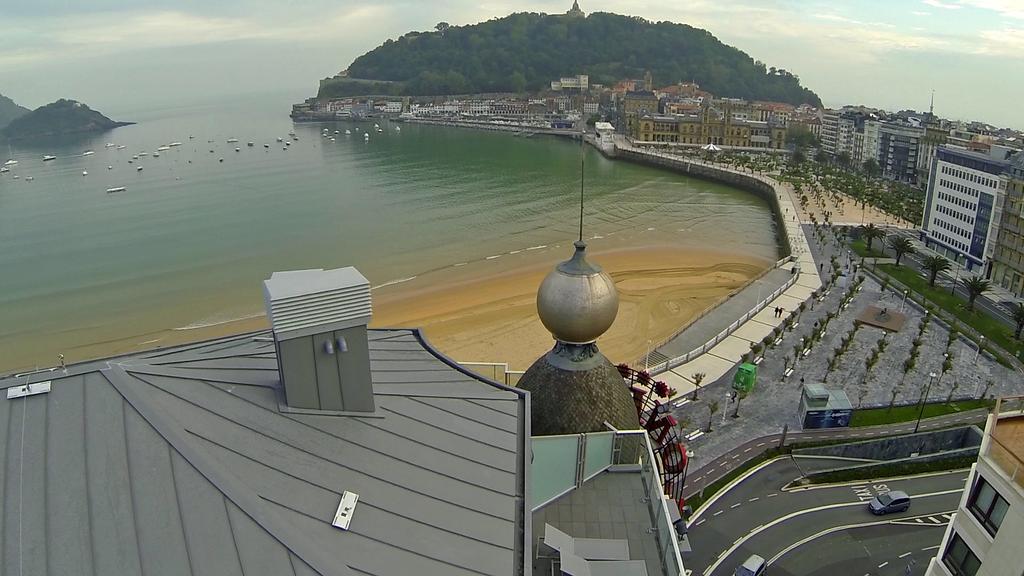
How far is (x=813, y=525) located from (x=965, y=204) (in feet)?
129

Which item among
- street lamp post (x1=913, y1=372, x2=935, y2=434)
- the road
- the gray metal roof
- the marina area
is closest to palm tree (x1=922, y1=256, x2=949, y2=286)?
the marina area

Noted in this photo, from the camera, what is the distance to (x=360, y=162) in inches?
4589

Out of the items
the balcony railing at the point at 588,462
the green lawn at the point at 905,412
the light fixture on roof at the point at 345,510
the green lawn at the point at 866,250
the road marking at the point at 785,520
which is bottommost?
the road marking at the point at 785,520

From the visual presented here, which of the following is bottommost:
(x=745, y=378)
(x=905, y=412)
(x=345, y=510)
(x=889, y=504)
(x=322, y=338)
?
(x=889, y=504)

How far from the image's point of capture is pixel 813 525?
66.7 ft

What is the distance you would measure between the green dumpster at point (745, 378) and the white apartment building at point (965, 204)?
28885 millimetres

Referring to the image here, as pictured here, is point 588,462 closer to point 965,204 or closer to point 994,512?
point 994,512

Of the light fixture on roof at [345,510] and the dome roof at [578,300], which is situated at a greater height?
the dome roof at [578,300]

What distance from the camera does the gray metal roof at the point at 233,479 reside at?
19.9 ft

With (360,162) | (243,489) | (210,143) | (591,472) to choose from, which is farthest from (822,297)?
(210,143)

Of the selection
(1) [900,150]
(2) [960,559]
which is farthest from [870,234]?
(1) [900,150]

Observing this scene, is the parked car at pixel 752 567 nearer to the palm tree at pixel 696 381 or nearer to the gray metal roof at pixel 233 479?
the palm tree at pixel 696 381

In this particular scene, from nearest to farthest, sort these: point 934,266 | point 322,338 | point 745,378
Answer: point 322,338
point 745,378
point 934,266

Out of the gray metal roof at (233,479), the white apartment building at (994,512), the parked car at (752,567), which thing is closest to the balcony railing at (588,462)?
the gray metal roof at (233,479)
